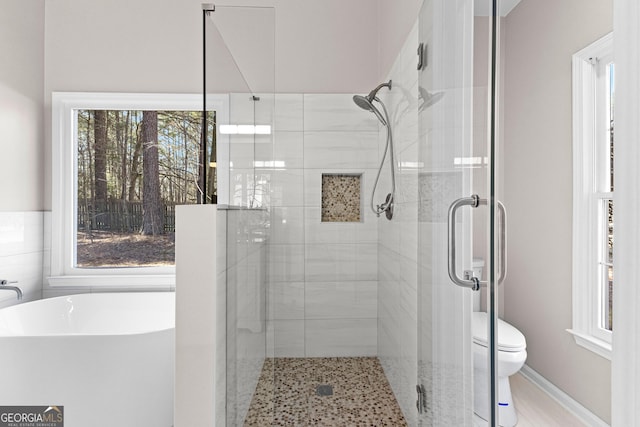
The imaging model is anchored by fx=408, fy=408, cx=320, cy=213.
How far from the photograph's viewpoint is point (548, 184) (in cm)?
73

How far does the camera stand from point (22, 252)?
2.73 m

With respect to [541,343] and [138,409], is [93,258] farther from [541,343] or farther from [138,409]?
[541,343]

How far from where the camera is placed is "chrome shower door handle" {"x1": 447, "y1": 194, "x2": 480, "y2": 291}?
106 cm

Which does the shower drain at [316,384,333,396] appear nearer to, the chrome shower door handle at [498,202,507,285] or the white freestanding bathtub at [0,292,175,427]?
the white freestanding bathtub at [0,292,175,427]

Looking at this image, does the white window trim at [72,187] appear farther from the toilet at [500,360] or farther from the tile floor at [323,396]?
the toilet at [500,360]

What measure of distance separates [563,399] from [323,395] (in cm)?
190

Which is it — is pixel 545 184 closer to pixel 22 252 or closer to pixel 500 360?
pixel 500 360

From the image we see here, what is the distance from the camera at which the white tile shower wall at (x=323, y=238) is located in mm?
2928

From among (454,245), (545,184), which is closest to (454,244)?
(454,245)

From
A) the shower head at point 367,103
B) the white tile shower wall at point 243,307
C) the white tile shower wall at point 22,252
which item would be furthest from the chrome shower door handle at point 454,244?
the white tile shower wall at point 22,252

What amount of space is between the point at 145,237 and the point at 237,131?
5.62 ft

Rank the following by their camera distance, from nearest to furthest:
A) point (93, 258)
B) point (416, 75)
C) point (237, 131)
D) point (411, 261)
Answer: point (237, 131)
point (416, 75)
point (411, 261)
point (93, 258)

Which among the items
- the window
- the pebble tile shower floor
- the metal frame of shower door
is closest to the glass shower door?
the metal frame of shower door

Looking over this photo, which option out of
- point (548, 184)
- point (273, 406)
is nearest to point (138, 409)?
point (273, 406)
